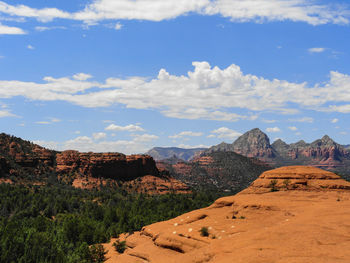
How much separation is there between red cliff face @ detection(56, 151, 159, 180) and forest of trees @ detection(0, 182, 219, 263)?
21.0 meters

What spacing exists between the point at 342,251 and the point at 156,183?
136 m

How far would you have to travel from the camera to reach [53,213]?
87.1 metres

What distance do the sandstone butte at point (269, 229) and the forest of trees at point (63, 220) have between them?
8.88 meters

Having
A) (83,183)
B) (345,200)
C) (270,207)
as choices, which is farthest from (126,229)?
(83,183)

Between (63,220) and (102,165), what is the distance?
7798 centimetres

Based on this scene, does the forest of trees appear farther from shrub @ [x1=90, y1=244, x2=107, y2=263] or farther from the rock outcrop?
the rock outcrop

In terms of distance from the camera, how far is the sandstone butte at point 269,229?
2331cm

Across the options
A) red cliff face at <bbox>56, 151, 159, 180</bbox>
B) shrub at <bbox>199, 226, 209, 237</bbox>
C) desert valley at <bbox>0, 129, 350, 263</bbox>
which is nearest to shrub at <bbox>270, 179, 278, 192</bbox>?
desert valley at <bbox>0, 129, 350, 263</bbox>

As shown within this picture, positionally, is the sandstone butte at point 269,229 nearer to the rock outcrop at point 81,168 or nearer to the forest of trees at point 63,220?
the forest of trees at point 63,220

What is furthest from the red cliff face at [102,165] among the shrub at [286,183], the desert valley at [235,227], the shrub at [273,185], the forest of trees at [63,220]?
the shrub at [286,183]

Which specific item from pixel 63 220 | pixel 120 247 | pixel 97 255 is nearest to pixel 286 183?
pixel 120 247

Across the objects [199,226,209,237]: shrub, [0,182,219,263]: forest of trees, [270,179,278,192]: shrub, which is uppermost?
[270,179,278,192]: shrub

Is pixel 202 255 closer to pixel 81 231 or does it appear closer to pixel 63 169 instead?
pixel 81 231

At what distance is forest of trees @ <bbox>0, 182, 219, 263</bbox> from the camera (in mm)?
43416
